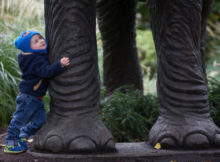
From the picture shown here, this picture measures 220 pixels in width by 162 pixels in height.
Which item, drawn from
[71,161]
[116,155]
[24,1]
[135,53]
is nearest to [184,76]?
[116,155]

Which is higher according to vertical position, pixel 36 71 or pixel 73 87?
pixel 36 71

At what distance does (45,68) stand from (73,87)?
0.19 metres

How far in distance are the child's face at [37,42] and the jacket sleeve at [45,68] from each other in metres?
0.07

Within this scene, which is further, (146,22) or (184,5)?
(146,22)

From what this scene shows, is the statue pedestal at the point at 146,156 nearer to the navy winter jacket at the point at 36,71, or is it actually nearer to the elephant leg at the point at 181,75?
the elephant leg at the point at 181,75

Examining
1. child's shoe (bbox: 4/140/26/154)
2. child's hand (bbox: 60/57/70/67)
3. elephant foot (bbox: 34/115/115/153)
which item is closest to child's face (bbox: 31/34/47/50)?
child's hand (bbox: 60/57/70/67)

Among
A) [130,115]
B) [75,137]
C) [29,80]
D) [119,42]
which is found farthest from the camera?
[119,42]

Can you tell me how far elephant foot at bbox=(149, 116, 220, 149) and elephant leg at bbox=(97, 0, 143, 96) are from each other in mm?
1432

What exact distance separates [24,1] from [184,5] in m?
5.11

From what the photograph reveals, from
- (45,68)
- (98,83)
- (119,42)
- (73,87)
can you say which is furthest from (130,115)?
(119,42)

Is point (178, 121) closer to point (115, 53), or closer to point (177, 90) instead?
point (177, 90)

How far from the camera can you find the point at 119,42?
3.44 metres

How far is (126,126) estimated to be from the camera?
2646 millimetres

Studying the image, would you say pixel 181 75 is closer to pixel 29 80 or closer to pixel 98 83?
pixel 98 83
